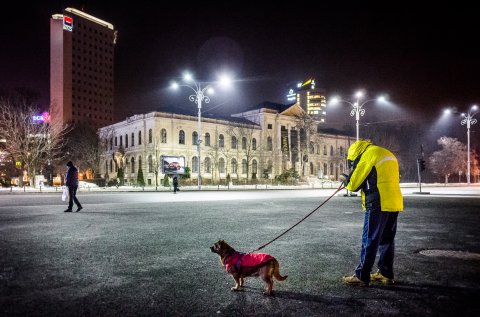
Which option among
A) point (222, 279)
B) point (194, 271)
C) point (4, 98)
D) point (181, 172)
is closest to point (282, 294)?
point (222, 279)

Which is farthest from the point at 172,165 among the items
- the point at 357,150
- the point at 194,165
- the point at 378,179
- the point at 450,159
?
the point at 450,159

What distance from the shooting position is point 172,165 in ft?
143

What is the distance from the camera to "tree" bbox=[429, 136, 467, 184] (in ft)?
228

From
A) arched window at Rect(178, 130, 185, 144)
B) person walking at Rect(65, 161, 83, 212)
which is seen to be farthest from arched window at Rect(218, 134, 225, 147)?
person walking at Rect(65, 161, 83, 212)

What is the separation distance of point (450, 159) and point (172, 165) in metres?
50.9

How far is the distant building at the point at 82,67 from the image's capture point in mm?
135250

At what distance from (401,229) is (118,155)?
200ft

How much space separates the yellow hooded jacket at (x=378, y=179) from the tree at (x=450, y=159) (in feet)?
237

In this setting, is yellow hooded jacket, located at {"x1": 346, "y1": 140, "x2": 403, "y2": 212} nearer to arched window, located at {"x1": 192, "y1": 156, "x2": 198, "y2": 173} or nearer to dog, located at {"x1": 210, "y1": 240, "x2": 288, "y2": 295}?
dog, located at {"x1": 210, "y1": 240, "x2": 288, "y2": 295}

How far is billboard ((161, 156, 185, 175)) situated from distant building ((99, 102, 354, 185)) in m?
10.6

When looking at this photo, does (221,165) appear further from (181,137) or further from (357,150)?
(357,150)

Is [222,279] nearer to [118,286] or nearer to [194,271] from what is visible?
[194,271]

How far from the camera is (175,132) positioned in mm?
61469

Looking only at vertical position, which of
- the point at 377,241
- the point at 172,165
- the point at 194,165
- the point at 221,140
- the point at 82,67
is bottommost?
the point at 377,241
